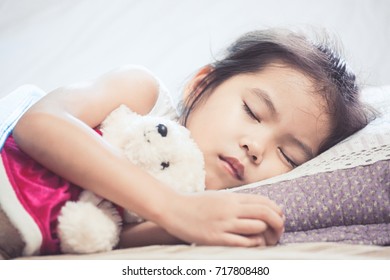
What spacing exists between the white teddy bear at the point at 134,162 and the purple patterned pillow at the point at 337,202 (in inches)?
4.5

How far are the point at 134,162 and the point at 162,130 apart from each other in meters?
0.07

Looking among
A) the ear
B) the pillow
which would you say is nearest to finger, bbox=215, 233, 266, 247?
the pillow

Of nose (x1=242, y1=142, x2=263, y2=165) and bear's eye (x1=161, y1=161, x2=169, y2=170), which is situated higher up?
bear's eye (x1=161, y1=161, x2=169, y2=170)

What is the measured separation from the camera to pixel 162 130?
0.66 m

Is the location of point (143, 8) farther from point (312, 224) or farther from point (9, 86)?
point (312, 224)

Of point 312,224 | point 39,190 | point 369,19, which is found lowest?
point 312,224

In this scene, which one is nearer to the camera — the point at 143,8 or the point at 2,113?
the point at 2,113

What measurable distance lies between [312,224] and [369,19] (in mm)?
1227

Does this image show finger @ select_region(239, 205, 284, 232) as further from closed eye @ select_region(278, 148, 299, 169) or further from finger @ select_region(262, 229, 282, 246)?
closed eye @ select_region(278, 148, 299, 169)

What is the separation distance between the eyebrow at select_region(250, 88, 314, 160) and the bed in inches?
2.2

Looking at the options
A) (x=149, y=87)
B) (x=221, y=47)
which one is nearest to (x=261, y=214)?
(x=149, y=87)

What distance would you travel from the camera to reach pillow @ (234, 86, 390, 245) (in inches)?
26.2
